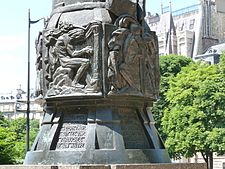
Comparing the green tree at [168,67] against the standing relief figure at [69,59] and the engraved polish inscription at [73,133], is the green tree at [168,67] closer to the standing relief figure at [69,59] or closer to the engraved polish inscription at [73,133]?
the standing relief figure at [69,59]

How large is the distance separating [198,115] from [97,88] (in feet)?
111

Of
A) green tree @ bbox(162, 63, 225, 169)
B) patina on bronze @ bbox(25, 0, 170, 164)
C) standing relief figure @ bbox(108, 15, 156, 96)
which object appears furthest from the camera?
green tree @ bbox(162, 63, 225, 169)

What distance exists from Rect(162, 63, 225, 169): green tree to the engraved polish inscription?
3253 centimetres

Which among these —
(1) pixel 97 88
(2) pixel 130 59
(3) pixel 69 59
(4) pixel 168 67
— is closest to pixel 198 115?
(4) pixel 168 67

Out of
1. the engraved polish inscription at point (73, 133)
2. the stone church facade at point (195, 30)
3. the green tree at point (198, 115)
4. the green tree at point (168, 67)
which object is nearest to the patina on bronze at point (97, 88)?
the engraved polish inscription at point (73, 133)

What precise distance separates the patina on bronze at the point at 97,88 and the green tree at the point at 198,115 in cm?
3204

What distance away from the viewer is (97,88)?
977 cm

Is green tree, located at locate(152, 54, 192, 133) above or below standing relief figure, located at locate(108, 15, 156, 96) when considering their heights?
above

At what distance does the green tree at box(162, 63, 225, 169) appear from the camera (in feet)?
137

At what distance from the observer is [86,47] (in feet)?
32.7

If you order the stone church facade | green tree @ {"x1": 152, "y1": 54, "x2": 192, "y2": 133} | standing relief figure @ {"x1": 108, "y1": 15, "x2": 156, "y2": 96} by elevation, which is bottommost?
standing relief figure @ {"x1": 108, "y1": 15, "x2": 156, "y2": 96}

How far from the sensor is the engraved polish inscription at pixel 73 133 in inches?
386

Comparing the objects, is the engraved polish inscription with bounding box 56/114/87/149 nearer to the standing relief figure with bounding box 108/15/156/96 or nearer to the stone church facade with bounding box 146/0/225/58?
the standing relief figure with bounding box 108/15/156/96

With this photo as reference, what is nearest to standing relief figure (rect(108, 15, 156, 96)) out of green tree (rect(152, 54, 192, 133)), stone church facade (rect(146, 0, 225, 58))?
green tree (rect(152, 54, 192, 133))
